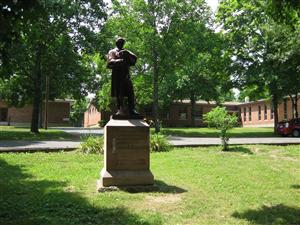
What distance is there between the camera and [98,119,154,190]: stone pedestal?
32.5ft

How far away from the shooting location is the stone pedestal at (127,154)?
990 cm

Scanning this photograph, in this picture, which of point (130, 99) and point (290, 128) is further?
point (290, 128)

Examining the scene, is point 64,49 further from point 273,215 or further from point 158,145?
point 273,215

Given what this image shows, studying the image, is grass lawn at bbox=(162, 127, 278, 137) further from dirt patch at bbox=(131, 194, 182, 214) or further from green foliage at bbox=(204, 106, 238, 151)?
dirt patch at bbox=(131, 194, 182, 214)

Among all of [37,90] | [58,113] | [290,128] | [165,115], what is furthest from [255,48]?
[58,113]

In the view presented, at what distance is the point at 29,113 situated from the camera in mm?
59500

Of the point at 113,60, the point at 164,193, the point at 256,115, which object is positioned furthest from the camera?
the point at 256,115

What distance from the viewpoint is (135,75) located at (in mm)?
35875

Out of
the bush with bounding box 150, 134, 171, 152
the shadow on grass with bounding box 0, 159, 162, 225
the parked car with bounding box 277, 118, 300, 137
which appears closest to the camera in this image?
the shadow on grass with bounding box 0, 159, 162, 225

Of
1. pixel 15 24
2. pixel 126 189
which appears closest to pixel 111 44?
pixel 126 189

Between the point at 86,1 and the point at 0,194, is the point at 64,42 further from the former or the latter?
the point at 0,194

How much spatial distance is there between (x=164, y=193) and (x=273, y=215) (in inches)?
104

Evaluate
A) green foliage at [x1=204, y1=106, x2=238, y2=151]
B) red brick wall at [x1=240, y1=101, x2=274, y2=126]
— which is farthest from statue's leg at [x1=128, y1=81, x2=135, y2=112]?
red brick wall at [x1=240, y1=101, x2=274, y2=126]

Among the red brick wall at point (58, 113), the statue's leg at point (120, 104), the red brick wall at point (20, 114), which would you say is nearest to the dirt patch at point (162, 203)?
the statue's leg at point (120, 104)
